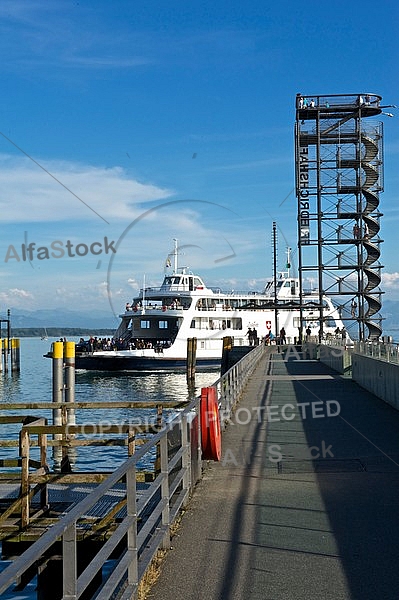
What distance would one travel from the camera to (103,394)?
47.3 m

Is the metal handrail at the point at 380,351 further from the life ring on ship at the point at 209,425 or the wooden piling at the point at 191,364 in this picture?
the wooden piling at the point at 191,364

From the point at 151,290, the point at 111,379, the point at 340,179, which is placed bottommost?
the point at 111,379

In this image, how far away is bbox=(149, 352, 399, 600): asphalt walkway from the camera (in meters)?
5.83

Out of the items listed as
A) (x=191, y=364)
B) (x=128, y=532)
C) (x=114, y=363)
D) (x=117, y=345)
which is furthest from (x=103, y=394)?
(x=128, y=532)

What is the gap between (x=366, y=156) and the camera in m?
58.8

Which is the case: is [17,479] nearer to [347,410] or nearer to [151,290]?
[347,410]

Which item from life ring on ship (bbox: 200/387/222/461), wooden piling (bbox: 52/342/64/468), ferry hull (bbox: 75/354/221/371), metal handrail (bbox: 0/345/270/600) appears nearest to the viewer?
metal handrail (bbox: 0/345/270/600)

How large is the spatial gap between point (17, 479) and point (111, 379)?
4710 centimetres

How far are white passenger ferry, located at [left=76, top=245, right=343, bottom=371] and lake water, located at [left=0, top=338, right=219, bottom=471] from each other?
1.38m

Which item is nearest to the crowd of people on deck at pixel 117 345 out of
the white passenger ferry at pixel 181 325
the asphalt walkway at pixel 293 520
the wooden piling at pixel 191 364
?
the white passenger ferry at pixel 181 325

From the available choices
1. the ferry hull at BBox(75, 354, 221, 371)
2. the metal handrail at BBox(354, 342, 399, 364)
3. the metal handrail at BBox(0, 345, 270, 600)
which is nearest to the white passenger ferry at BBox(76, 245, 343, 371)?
the ferry hull at BBox(75, 354, 221, 371)

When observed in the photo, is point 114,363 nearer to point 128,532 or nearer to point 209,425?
point 209,425

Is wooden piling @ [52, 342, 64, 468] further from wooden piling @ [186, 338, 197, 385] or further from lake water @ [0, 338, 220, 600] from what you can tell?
wooden piling @ [186, 338, 197, 385]

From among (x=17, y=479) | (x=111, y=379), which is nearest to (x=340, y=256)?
(x=111, y=379)
